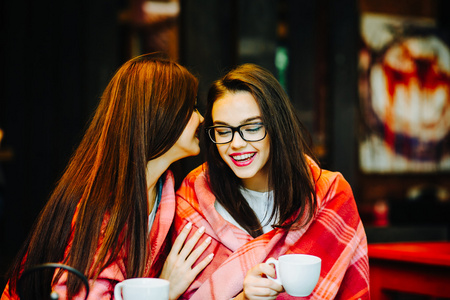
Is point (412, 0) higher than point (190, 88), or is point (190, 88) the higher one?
point (412, 0)

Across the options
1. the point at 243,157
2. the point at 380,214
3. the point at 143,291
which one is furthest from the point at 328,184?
the point at 380,214

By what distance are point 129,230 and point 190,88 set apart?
53 cm

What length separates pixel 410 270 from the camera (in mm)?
2045

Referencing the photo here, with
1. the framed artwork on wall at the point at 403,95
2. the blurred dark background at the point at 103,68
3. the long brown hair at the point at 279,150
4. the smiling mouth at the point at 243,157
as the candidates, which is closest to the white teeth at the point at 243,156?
the smiling mouth at the point at 243,157

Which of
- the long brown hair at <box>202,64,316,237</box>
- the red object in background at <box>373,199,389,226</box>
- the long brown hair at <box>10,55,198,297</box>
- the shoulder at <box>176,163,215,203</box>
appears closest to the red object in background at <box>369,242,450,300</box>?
the long brown hair at <box>202,64,316,237</box>

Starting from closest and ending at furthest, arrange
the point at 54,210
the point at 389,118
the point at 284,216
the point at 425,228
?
the point at 54,210
the point at 284,216
the point at 425,228
the point at 389,118

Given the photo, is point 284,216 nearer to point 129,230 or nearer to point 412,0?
point 129,230

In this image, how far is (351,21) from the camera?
133 inches

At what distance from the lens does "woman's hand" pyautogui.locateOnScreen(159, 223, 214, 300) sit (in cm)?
165

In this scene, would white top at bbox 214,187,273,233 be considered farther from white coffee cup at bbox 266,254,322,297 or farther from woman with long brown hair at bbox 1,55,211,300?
white coffee cup at bbox 266,254,322,297

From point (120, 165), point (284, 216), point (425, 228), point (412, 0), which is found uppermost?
point (412, 0)

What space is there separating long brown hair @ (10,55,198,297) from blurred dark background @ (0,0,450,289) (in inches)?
27.2

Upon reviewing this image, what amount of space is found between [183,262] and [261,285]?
41cm

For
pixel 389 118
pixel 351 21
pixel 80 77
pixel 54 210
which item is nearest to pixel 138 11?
pixel 80 77
